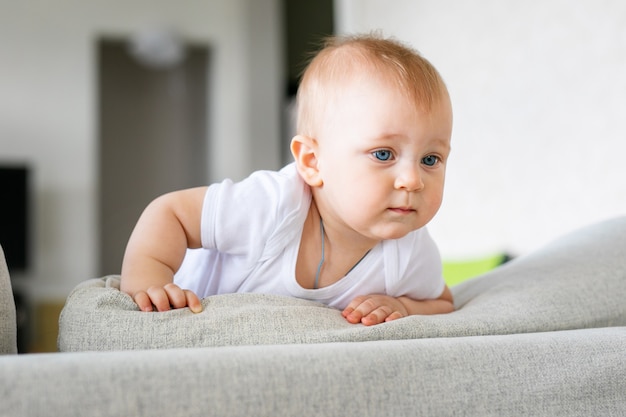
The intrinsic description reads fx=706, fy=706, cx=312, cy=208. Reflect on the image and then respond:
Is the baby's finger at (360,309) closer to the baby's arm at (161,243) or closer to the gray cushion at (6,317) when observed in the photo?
the baby's arm at (161,243)

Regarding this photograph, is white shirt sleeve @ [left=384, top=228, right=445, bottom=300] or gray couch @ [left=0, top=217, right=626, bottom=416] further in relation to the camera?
white shirt sleeve @ [left=384, top=228, right=445, bottom=300]

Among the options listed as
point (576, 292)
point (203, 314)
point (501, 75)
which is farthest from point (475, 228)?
point (203, 314)

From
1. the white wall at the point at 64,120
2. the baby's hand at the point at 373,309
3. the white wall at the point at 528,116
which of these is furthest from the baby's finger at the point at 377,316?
the white wall at the point at 64,120

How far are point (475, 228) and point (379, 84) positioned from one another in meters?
1.64

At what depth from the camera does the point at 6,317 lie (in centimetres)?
69

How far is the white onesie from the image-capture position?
1065 millimetres

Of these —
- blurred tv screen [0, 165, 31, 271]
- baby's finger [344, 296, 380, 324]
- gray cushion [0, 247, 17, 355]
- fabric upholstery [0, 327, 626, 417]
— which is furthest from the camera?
blurred tv screen [0, 165, 31, 271]

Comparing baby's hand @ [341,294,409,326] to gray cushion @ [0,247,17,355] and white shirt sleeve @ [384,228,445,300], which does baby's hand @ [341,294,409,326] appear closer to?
white shirt sleeve @ [384,228,445,300]

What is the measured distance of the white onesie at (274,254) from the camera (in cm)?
107

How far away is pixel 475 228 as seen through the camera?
2.53m

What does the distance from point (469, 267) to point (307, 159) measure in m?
1.20

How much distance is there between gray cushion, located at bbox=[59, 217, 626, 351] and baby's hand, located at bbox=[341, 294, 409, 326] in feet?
0.11

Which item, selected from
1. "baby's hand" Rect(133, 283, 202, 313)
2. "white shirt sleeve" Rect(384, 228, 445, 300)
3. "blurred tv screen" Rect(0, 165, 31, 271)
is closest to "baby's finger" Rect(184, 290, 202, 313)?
"baby's hand" Rect(133, 283, 202, 313)

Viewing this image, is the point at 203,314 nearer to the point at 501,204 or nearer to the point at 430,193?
the point at 430,193
